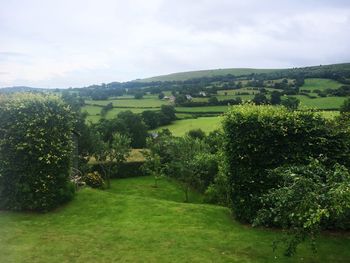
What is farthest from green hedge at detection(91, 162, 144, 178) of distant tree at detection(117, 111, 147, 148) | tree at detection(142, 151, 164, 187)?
distant tree at detection(117, 111, 147, 148)

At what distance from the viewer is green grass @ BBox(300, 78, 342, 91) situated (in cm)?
9362

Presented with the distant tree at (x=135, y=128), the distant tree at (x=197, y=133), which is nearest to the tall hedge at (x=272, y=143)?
the distant tree at (x=197, y=133)

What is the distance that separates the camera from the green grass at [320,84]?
93.6 meters

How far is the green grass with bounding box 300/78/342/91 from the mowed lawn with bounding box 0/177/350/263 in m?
81.9

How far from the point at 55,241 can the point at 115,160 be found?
40.3 meters

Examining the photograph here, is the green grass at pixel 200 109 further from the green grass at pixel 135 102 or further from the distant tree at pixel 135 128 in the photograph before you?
the distant tree at pixel 135 128

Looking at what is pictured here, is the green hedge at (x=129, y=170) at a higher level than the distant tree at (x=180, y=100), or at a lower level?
lower

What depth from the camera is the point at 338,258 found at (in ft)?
41.1

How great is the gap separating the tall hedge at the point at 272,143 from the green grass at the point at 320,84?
81072 millimetres

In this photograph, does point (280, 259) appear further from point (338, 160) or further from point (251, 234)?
point (338, 160)

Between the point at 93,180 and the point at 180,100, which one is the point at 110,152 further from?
the point at 180,100

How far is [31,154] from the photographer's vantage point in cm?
1641

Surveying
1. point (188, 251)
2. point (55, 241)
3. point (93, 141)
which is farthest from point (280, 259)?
point (93, 141)

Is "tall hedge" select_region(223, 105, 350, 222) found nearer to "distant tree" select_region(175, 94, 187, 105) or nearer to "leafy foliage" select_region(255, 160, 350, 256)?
"leafy foliage" select_region(255, 160, 350, 256)
